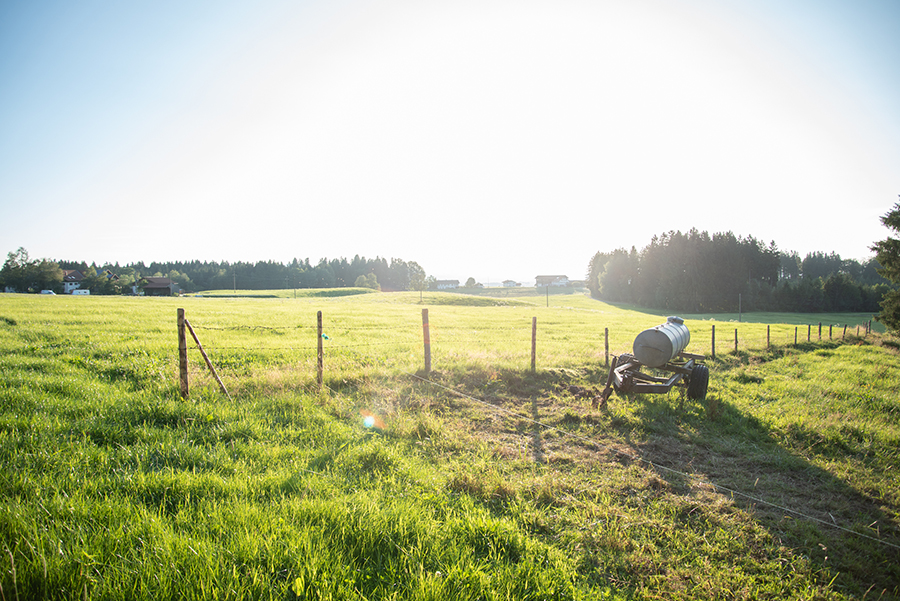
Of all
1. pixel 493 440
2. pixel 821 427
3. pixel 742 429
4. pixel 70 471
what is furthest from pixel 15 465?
pixel 821 427

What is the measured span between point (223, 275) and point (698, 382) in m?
140

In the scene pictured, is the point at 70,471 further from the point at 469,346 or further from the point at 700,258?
the point at 700,258


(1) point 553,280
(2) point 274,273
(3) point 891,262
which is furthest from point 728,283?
(2) point 274,273

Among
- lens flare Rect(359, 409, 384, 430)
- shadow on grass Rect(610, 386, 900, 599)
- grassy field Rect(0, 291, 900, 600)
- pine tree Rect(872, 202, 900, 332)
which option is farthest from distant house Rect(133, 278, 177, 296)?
pine tree Rect(872, 202, 900, 332)

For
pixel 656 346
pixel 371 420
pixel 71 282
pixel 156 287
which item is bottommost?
pixel 371 420

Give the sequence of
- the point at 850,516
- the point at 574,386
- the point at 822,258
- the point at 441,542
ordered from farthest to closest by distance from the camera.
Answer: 1. the point at 822,258
2. the point at 574,386
3. the point at 850,516
4. the point at 441,542

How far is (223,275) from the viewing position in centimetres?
12312

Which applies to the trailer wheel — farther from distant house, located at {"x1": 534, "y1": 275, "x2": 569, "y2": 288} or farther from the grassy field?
distant house, located at {"x1": 534, "y1": 275, "x2": 569, "y2": 288}

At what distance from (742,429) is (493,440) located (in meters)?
5.73

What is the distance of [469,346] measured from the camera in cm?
1672

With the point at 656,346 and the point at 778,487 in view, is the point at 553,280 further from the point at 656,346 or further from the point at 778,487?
the point at 778,487

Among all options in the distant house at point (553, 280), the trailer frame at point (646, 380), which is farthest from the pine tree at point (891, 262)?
the distant house at point (553, 280)

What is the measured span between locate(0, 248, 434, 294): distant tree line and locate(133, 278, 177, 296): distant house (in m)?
4.55

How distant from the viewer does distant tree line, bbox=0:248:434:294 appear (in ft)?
296
